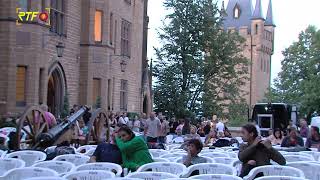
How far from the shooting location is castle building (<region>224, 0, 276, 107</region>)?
98.7 m

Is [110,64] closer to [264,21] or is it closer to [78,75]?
[78,75]

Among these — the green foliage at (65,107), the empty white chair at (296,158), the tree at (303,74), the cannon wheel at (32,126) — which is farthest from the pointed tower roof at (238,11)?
the empty white chair at (296,158)

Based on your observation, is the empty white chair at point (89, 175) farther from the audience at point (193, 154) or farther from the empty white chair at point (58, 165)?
the audience at point (193, 154)

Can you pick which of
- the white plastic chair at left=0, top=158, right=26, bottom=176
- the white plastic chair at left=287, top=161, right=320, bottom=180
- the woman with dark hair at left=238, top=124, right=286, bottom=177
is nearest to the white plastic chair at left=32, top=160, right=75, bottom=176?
the white plastic chair at left=0, top=158, right=26, bottom=176

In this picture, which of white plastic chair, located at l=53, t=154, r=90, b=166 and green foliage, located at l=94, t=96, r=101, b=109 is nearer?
white plastic chair, located at l=53, t=154, r=90, b=166

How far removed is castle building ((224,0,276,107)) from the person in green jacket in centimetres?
8617

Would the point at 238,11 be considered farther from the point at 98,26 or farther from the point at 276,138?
the point at 276,138

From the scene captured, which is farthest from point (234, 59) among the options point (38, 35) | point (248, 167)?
point (248, 167)

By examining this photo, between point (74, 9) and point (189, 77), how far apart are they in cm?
1465

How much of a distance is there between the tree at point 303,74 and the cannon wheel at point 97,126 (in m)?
34.3

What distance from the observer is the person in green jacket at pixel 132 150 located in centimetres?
872

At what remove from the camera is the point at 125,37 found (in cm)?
3441

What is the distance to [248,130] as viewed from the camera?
782 centimetres

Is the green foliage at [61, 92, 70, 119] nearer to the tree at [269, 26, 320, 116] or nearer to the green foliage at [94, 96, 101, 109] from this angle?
the green foliage at [94, 96, 101, 109]
